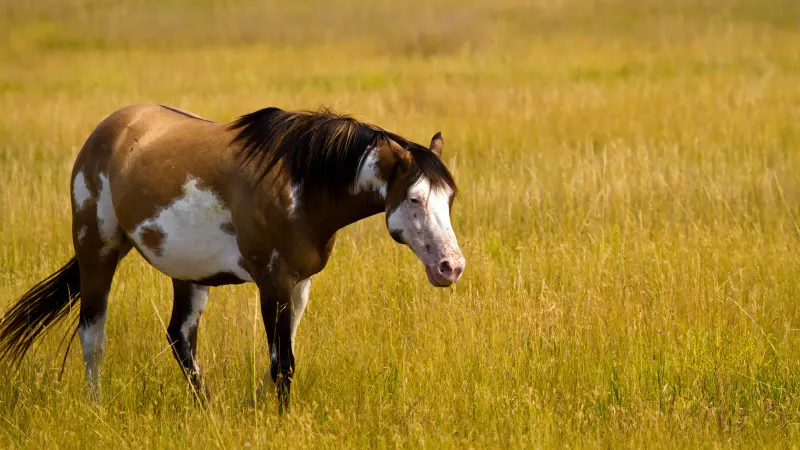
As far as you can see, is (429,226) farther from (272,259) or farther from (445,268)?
(272,259)

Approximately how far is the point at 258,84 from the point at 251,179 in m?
14.8

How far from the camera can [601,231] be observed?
7527mm

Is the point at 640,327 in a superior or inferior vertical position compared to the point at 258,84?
superior

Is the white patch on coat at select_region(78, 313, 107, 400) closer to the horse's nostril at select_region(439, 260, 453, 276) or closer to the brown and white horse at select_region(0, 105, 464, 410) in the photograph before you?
the brown and white horse at select_region(0, 105, 464, 410)

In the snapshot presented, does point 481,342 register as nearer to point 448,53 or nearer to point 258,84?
point 258,84

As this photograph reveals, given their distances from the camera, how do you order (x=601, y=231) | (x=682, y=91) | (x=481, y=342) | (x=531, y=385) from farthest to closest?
1. (x=682, y=91)
2. (x=601, y=231)
3. (x=481, y=342)
4. (x=531, y=385)

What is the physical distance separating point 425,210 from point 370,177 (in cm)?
36

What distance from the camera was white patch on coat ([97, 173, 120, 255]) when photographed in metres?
4.86

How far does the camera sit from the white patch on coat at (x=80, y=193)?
4945 mm

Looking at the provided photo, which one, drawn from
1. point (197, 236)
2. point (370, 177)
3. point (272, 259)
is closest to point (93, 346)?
point (197, 236)

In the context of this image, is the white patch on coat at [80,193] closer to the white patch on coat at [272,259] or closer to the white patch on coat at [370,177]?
the white patch on coat at [272,259]

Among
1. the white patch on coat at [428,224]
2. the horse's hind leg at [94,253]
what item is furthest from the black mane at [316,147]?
the horse's hind leg at [94,253]

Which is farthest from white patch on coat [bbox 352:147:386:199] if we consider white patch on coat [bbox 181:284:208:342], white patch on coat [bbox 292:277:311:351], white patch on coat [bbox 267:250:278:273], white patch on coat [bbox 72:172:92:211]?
white patch on coat [bbox 72:172:92:211]

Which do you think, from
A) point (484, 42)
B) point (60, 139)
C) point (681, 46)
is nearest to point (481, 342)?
point (60, 139)
